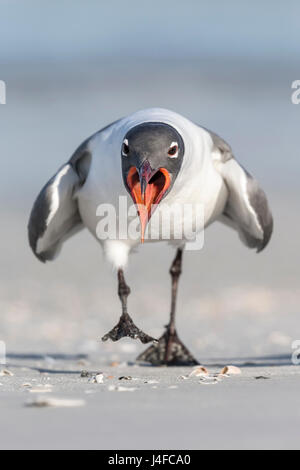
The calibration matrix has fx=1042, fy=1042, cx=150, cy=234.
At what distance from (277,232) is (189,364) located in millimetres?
5017

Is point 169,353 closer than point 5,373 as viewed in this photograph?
No

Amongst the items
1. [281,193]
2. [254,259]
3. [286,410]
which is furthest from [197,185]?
[281,193]

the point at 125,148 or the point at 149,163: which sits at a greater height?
the point at 125,148

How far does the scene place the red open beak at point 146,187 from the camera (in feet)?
18.6

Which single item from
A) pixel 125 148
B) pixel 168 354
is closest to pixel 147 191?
pixel 125 148

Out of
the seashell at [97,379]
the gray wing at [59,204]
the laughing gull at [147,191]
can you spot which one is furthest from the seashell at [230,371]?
the gray wing at [59,204]

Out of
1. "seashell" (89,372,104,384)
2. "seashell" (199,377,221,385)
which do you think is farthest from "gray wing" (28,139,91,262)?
"seashell" (199,377,221,385)

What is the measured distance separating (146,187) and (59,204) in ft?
3.94

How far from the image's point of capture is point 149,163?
5.73m

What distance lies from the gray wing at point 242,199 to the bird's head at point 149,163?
80cm

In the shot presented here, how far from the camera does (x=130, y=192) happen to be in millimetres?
5867

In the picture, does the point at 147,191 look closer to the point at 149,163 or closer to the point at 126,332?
the point at 149,163

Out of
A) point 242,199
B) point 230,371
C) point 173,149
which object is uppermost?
point 242,199

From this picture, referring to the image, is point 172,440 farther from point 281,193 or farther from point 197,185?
point 281,193
